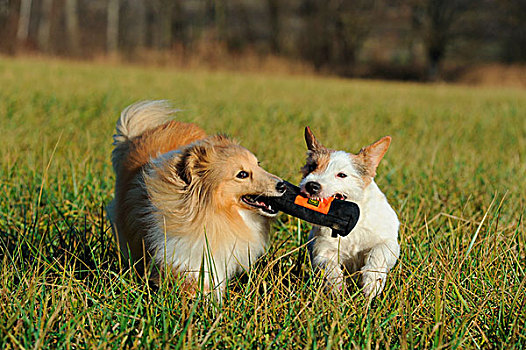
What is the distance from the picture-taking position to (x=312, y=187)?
2.60m

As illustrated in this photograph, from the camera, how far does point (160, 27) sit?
1751 inches

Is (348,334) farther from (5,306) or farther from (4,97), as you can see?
(4,97)

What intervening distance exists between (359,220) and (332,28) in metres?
37.3

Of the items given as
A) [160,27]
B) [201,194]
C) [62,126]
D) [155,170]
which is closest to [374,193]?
[201,194]

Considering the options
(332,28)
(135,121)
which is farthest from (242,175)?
(332,28)

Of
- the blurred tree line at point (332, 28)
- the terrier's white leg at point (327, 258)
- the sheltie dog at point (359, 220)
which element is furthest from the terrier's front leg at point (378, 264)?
the blurred tree line at point (332, 28)

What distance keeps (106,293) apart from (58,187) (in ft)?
5.82

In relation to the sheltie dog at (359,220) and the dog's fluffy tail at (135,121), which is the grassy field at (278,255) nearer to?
the sheltie dog at (359,220)

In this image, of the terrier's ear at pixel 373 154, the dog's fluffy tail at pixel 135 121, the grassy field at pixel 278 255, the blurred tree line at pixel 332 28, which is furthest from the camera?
the blurred tree line at pixel 332 28

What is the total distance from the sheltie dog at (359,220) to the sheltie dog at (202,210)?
0.27m

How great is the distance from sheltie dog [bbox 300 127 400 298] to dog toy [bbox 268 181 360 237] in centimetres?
6

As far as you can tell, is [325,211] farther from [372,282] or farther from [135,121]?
[135,121]

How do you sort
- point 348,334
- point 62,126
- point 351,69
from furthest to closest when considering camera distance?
point 351,69
point 62,126
point 348,334

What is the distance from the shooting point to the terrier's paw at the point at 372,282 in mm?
2379
